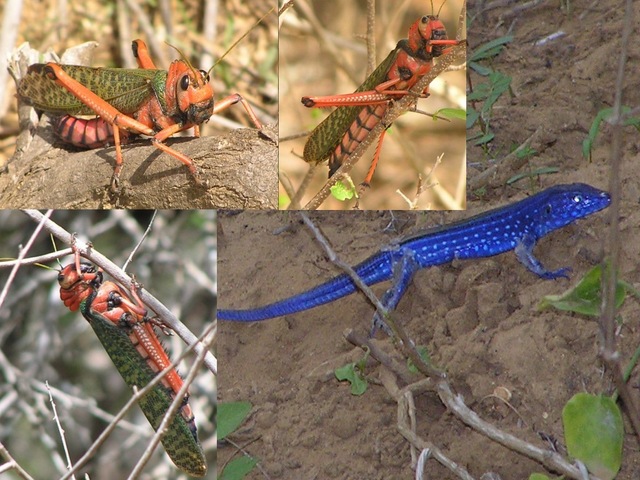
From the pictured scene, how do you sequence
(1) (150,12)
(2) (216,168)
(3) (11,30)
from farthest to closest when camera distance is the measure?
(1) (150,12), (3) (11,30), (2) (216,168)

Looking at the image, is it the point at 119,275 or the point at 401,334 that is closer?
the point at 401,334

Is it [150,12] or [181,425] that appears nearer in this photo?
[181,425]

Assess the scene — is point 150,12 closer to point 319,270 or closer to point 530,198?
point 319,270

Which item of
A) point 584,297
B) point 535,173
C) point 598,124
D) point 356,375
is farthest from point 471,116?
point 356,375

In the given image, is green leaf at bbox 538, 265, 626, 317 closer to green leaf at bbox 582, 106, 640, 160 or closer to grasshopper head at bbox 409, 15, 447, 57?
green leaf at bbox 582, 106, 640, 160

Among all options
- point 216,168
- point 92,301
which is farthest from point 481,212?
point 92,301

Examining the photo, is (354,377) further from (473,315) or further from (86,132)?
(86,132)

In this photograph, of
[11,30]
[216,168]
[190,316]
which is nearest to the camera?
[216,168]

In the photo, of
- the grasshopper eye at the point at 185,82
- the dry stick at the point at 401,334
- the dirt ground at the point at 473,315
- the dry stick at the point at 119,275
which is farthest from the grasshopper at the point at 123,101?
the dry stick at the point at 401,334
